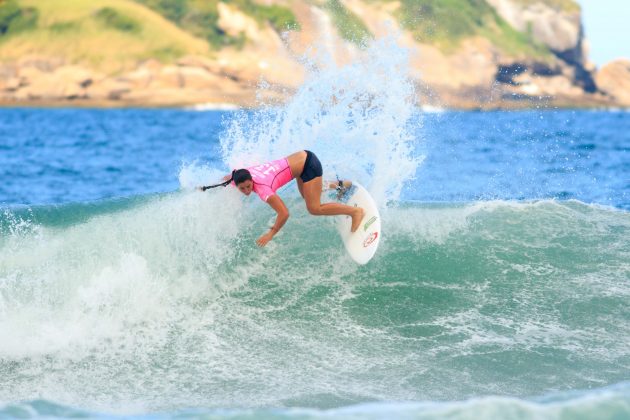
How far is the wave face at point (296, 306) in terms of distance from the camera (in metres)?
6.84

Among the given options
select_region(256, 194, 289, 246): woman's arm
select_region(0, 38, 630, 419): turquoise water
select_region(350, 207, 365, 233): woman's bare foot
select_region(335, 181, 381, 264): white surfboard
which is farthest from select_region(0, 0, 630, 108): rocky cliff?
select_region(256, 194, 289, 246): woman's arm

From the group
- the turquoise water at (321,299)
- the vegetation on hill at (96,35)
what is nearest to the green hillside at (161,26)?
the vegetation on hill at (96,35)

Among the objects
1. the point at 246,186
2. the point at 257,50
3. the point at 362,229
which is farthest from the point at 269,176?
the point at 257,50

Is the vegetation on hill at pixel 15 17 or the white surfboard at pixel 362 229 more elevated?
the vegetation on hill at pixel 15 17

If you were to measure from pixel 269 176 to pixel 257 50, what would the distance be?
297 feet

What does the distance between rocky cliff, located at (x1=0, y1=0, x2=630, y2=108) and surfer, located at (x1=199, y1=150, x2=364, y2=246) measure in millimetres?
67767

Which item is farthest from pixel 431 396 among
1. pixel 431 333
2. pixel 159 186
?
pixel 159 186

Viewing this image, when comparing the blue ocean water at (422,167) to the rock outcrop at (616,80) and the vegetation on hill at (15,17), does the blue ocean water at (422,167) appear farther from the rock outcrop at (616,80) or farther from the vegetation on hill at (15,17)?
the rock outcrop at (616,80)

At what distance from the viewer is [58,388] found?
671 centimetres

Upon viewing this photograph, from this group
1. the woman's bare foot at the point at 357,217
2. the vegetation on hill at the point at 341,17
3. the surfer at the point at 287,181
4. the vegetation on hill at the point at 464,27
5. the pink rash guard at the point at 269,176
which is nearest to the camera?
the surfer at the point at 287,181

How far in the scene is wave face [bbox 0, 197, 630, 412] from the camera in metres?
6.84

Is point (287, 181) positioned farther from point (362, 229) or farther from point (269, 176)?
point (362, 229)

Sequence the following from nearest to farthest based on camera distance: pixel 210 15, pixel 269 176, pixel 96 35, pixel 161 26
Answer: pixel 269 176 < pixel 96 35 < pixel 161 26 < pixel 210 15

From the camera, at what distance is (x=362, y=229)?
8.67 meters
